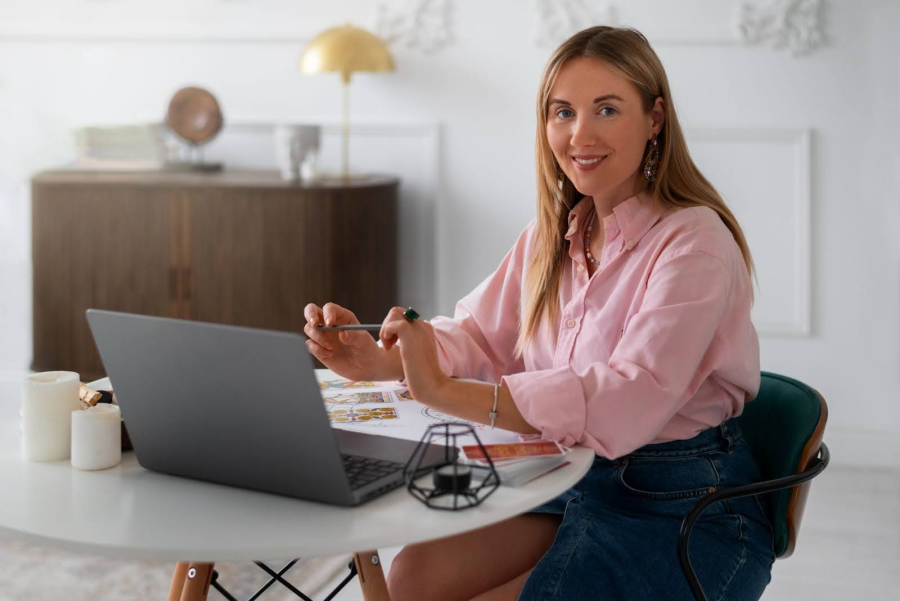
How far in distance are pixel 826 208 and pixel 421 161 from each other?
1515 mm

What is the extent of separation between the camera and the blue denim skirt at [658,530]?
Result: 149 centimetres

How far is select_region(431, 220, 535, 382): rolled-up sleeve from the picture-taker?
1938 mm

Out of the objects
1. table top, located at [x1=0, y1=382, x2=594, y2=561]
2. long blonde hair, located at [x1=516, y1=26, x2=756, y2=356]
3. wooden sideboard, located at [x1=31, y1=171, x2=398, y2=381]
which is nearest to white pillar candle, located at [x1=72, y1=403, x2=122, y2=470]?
table top, located at [x1=0, y1=382, x2=594, y2=561]

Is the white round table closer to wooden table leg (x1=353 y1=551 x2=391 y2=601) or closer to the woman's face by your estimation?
wooden table leg (x1=353 y1=551 x2=391 y2=601)

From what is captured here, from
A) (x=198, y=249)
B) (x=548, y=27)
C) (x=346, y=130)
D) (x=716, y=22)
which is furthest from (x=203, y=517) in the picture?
(x=716, y=22)

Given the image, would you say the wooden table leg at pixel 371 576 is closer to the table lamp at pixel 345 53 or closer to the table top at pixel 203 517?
the table top at pixel 203 517

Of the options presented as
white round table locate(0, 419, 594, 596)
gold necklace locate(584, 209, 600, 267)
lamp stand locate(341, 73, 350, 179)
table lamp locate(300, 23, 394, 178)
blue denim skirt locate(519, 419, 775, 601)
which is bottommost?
blue denim skirt locate(519, 419, 775, 601)

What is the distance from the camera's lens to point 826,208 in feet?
12.2

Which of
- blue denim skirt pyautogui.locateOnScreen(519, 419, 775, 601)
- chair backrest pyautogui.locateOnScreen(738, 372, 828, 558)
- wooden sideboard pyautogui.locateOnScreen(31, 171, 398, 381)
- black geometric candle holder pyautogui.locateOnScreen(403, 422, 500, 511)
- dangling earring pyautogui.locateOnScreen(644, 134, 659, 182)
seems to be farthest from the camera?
wooden sideboard pyautogui.locateOnScreen(31, 171, 398, 381)

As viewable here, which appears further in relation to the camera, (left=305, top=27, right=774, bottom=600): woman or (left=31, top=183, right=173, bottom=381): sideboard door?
(left=31, top=183, right=173, bottom=381): sideboard door

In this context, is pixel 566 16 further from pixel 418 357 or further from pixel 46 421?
pixel 46 421

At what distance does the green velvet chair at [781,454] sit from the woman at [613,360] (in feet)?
0.13

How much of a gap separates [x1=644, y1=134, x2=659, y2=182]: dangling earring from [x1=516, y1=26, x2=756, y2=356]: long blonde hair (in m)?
0.01

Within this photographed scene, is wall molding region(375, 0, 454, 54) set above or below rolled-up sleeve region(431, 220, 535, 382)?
above
